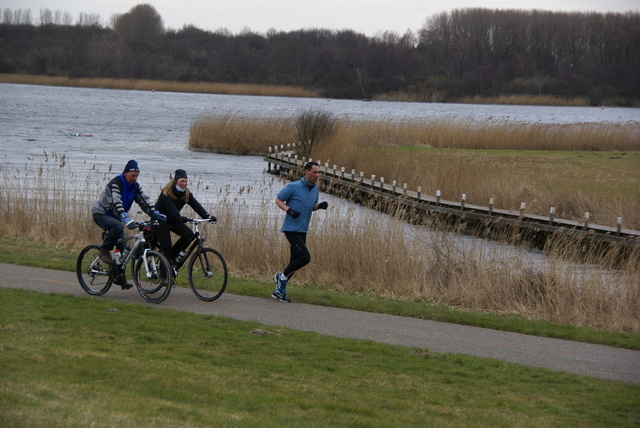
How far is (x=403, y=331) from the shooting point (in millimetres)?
10906

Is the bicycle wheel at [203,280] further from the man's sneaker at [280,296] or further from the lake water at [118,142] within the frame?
the lake water at [118,142]

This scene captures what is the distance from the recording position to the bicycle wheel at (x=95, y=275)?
12.2 meters

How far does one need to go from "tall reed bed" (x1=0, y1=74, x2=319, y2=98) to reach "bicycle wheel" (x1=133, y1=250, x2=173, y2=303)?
12968 centimetres

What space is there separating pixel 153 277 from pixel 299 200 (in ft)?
7.78

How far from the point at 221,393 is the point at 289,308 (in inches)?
189

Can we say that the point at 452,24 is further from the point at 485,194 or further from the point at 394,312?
the point at 394,312

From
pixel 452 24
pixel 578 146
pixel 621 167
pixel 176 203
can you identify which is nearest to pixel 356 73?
pixel 452 24

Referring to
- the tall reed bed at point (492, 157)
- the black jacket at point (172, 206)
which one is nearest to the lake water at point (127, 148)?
the tall reed bed at point (492, 157)

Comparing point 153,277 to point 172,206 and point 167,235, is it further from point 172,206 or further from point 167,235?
point 172,206

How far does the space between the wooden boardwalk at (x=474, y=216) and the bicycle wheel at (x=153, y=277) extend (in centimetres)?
687

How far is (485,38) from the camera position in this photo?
158 meters

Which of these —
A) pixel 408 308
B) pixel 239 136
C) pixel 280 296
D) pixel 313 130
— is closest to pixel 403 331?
pixel 408 308

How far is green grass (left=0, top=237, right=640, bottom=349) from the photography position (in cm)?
1128

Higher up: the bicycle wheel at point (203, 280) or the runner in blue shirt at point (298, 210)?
the runner in blue shirt at point (298, 210)
